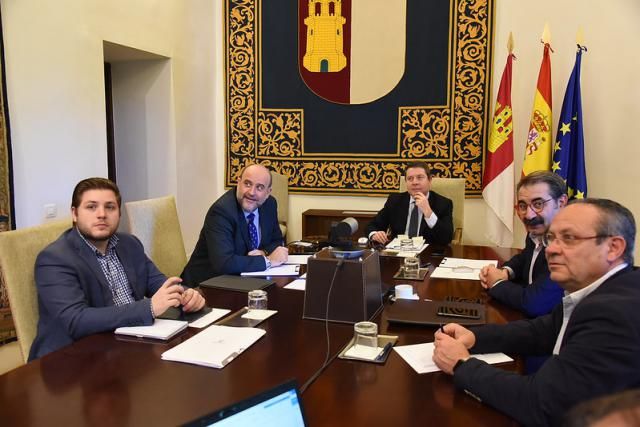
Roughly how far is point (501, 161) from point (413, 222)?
1246 mm

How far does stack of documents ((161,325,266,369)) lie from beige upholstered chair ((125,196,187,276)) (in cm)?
126

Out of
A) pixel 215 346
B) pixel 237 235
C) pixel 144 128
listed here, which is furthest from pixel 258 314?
pixel 144 128

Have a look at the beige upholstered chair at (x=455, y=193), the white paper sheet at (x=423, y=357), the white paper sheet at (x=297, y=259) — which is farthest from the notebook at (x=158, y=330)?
the beige upholstered chair at (x=455, y=193)

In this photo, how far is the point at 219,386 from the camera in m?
1.27

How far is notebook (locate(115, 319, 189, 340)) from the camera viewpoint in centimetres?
158

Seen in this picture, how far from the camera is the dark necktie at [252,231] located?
2854mm

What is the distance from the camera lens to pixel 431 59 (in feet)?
15.3

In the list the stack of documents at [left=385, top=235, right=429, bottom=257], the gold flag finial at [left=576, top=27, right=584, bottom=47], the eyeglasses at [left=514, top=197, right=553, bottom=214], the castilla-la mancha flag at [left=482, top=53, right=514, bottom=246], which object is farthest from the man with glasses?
the gold flag finial at [left=576, top=27, right=584, bottom=47]

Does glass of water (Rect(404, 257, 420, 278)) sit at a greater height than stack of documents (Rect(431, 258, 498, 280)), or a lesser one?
greater

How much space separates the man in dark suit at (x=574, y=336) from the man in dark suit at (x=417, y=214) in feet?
5.40

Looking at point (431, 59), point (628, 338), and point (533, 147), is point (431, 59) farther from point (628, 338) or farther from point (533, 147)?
point (628, 338)

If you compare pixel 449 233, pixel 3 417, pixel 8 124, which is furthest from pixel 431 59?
pixel 3 417

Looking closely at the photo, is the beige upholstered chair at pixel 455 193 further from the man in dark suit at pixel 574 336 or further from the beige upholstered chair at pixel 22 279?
the beige upholstered chair at pixel 22 279

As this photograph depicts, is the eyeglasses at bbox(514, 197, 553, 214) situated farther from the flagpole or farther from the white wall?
the white wall
